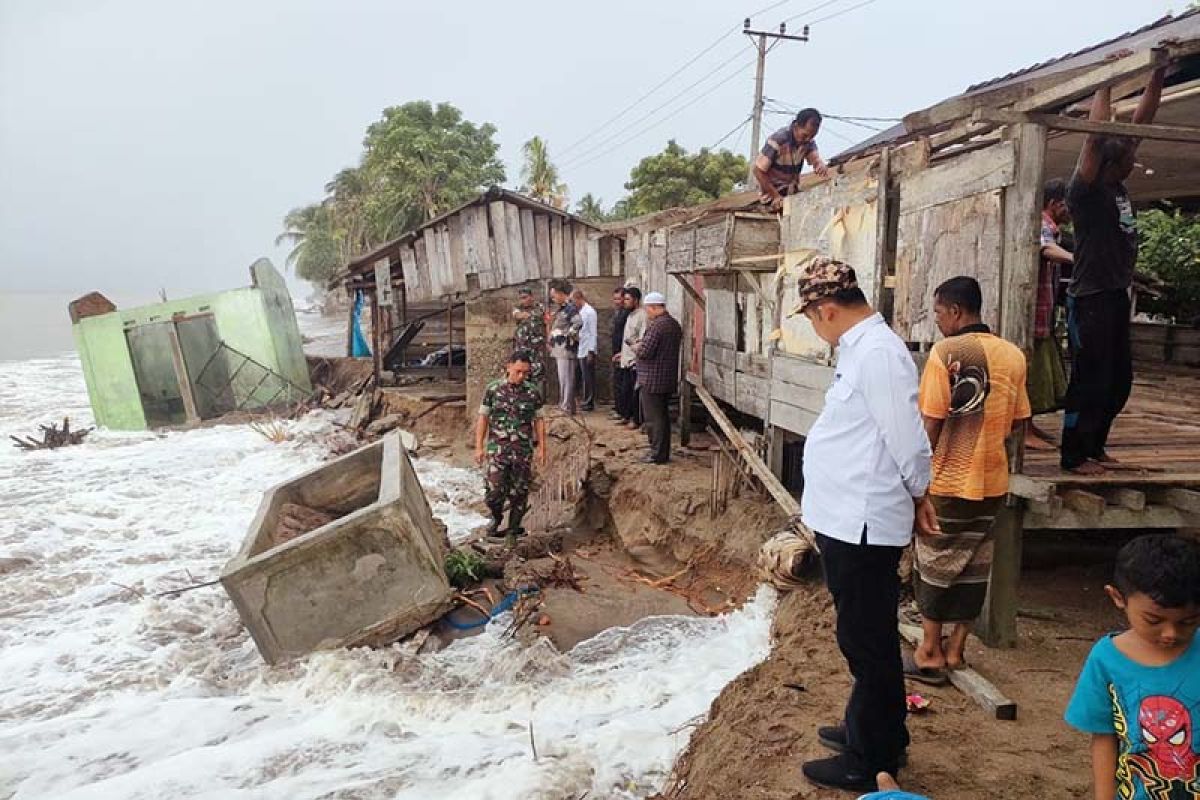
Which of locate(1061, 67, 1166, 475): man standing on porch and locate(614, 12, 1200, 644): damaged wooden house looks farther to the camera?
locate(1061, 67, 1166, 475): man standing on porch

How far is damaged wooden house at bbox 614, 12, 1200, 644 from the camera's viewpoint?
3520mm

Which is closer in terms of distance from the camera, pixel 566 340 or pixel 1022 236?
pixel 1022 236

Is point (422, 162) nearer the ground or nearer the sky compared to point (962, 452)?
nearer the sky

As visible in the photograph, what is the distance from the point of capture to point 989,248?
3.76 meters

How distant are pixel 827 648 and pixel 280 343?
15967 millimetres

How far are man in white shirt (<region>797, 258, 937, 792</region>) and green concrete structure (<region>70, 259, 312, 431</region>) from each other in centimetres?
1651

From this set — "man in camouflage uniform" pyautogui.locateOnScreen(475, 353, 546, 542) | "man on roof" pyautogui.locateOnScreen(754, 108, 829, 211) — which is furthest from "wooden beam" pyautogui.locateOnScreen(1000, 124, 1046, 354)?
"man in camouflage uniform" pyautogui.locateOnScreen(475, 353, 546, 542)

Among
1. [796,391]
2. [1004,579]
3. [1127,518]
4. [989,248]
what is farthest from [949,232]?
[796,391]

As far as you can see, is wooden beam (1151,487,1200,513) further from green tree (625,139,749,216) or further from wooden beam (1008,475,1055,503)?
green tree (625,139,749,216)

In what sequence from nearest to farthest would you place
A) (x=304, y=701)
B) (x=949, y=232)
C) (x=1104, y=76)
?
(x=1104, y=76)
(x=949, y=232)
(x=304, y=701)

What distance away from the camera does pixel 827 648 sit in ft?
14.0

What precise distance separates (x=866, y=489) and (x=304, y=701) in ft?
14.3

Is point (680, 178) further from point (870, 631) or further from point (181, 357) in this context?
point (870, 631)

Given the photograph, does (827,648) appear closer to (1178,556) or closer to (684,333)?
(1178,556)
